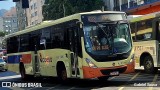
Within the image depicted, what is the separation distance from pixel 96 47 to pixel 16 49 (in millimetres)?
10023

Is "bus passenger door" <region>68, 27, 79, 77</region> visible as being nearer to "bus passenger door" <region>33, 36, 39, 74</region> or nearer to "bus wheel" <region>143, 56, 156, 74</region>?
"bus passenger door" <region>33, 36, 39, 74</region>

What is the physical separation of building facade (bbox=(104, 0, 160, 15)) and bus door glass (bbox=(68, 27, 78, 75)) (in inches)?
976

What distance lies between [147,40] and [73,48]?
16.1ft

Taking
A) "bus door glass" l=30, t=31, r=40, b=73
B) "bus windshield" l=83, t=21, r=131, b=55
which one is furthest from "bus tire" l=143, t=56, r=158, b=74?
"bus door glass" l=30, t=31, r=40, b=73

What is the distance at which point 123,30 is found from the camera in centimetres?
1433

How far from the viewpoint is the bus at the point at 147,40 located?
55.8 ft

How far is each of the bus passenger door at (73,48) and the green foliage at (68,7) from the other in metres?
35.8

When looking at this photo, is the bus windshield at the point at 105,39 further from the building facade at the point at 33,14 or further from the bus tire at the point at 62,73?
the building facade at the point at 33,14

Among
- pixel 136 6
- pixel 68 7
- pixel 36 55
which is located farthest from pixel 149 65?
pixel 68 7

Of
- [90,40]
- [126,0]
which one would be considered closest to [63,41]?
[90,40]

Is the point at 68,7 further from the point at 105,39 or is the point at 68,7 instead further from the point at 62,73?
the point at 105,39

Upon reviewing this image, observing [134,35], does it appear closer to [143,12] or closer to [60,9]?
[143,12]

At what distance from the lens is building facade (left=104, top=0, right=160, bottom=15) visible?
3872cm

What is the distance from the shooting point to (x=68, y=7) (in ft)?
171
